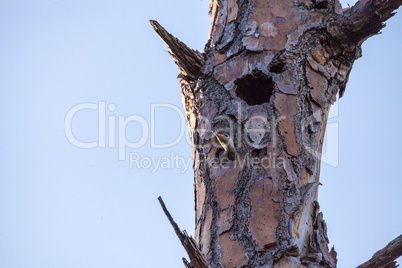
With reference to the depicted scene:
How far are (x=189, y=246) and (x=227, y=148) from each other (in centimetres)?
68

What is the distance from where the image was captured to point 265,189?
2564mm

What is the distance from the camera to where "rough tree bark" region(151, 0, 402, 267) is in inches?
98.1

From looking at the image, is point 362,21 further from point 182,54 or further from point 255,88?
point 182,54

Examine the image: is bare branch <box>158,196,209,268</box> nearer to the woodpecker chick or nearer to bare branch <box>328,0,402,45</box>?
the woodpecker chick

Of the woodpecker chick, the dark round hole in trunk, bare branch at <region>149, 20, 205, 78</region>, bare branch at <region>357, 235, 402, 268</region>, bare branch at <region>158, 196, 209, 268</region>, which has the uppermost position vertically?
bare branch at <region>149, 20, 205, 78</region>

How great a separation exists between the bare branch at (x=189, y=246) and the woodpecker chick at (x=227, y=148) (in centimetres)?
62

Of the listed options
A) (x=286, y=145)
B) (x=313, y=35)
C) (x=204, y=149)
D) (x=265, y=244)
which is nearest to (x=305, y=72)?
(x=313, y=35)

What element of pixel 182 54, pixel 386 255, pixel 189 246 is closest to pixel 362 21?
pixel 182 54

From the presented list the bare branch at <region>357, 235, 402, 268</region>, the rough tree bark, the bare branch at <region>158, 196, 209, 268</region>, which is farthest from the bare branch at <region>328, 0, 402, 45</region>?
the bare branch at <region>158, 196, 209, 268</region>

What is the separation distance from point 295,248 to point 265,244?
0.45 feet

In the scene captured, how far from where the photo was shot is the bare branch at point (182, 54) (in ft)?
9.42

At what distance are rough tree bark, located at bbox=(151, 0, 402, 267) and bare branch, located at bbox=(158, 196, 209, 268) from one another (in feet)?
1.02

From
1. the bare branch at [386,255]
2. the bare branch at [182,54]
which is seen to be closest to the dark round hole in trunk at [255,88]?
the bare branch at [182,54]

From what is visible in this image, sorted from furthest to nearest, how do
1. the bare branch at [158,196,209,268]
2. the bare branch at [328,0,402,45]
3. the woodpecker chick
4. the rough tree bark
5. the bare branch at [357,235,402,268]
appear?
the bare branch at [328,0,402,45]
the woodpecker chick
the rough tree bark
the bare branch at [357,235,402,268]
the bare branch at [158,196,209,268]
